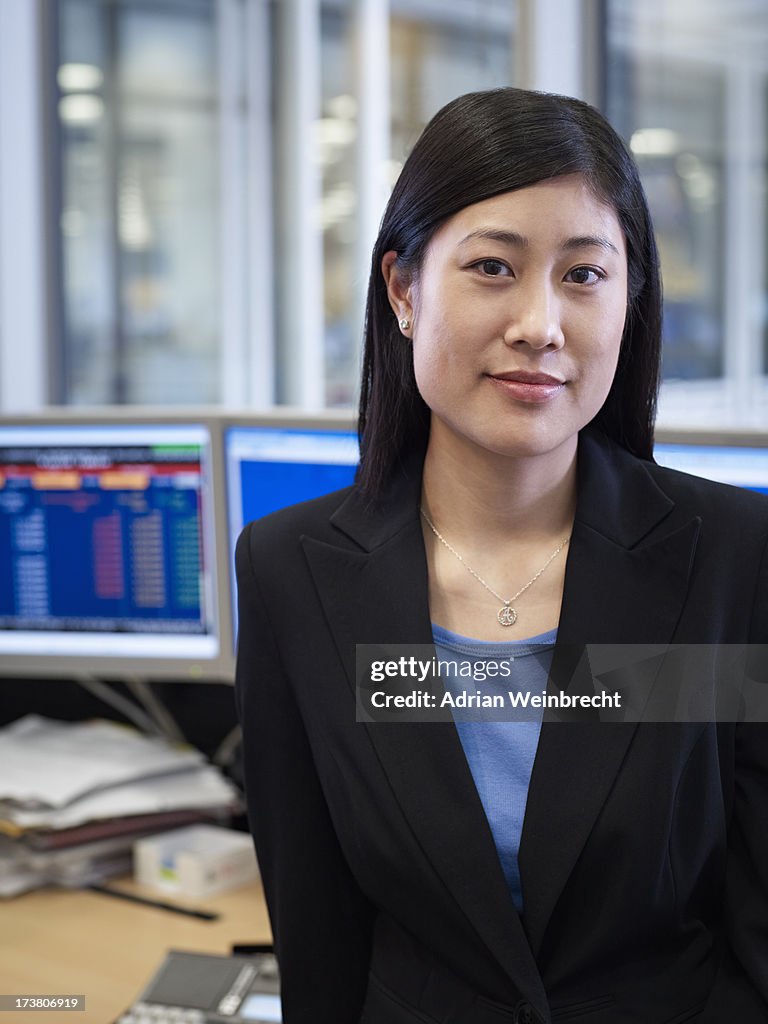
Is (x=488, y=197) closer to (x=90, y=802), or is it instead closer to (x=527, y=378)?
(x=527, y=378)

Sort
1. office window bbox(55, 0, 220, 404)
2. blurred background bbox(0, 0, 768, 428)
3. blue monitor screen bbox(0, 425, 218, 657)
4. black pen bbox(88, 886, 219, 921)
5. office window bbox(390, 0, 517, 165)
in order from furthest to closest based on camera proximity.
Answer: office window bbox(55, 0, 220, 404) < blurred background bbox(0, 0, 768, 428) < office window bbox(390, 0, 517, 165) < blue monitor screen bbox(0, 425, 218, 657) < black pen bbox(88, 886, 219, 921)

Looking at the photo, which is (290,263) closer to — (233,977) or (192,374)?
(192,374)

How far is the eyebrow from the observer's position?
99 cm

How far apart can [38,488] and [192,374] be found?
3.76 meters

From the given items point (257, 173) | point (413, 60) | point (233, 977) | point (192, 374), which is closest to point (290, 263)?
point (257, 173)

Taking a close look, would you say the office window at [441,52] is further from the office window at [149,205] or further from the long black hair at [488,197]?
the office window at [149,205]

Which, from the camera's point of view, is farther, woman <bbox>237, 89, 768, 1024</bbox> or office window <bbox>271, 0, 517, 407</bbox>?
office window <bbox>271, 0, 517, 407</bbox>

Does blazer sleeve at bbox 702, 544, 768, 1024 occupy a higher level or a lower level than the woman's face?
lower

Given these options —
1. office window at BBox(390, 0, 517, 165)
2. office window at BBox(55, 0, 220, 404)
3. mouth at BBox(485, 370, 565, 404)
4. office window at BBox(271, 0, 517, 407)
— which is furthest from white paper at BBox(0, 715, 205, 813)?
office window at BBox(55, 0, 220, 404)

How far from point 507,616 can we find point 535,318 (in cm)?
28

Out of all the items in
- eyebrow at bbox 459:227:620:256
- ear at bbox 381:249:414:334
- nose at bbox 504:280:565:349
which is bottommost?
nose at bbox 504:280:565:349

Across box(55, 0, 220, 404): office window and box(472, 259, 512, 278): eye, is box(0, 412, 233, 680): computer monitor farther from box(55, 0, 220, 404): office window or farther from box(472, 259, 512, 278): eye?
box(55, 0, 220, 404): office window

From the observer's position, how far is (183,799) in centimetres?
175

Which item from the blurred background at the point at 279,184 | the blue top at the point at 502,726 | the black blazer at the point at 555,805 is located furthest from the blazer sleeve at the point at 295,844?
the blurred background at the point at 279,184
